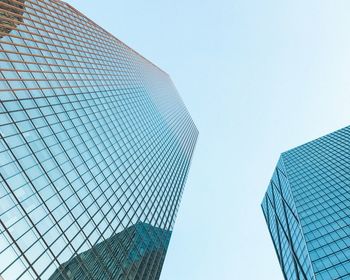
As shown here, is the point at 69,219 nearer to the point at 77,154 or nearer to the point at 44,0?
the point at 77,154

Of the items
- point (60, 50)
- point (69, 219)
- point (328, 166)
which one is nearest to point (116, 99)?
point (60, 50)

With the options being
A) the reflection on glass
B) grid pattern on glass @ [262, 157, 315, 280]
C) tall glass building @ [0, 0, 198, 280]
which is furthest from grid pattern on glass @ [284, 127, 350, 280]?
tall glass building @ [0, 0, 198, 280]

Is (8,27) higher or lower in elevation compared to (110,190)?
higher

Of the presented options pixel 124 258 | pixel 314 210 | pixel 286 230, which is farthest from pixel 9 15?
pixel 286 230

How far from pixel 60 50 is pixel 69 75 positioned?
5.20 m

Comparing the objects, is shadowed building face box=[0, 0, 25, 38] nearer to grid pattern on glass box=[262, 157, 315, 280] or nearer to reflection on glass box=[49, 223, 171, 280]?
reflection on glass box=[49, 223, 171, 280]

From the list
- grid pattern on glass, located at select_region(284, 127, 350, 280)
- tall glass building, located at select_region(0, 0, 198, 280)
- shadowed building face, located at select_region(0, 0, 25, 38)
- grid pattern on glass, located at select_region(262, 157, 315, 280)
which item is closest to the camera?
tall glass building, located at select_region(0, 0, 198, 280)

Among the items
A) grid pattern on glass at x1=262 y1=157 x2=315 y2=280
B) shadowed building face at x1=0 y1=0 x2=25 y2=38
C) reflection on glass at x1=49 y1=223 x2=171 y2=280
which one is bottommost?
grid pattern on glass at x1=262 y1=157 x2=315 y2=280


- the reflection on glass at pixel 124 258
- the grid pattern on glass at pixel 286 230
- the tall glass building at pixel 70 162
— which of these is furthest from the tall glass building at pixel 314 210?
the tall glass building at pixel 70 162

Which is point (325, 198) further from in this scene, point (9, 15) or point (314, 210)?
point (9, 15)

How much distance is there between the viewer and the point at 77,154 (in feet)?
137

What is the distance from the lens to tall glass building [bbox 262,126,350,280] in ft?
170

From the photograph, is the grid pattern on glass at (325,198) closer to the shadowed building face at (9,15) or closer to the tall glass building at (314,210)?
the tall glass building at (314,210)

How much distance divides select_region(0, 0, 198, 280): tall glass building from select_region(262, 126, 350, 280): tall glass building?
2390 cm
